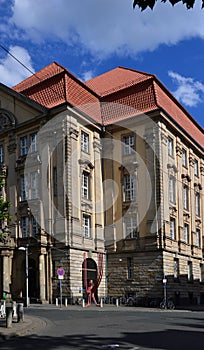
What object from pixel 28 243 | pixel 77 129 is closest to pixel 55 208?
pixel 28 243

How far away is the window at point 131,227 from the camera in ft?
138

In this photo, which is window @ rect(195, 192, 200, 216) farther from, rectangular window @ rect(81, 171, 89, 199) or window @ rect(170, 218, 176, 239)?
rectangular window @ rect(81, 171, 89, 199)

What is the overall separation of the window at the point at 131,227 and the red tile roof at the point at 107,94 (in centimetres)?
877

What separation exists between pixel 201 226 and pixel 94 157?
46.8 feet

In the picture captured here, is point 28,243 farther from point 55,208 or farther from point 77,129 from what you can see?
point 77,129

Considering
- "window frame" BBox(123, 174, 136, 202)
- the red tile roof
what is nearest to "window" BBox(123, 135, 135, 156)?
the red tile roof

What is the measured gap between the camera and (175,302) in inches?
1639

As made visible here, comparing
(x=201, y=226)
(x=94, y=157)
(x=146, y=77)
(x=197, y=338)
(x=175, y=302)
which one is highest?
(x=146, y=77)

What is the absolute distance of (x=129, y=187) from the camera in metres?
43.2

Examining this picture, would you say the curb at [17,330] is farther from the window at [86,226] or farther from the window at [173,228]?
the window at [173,228]

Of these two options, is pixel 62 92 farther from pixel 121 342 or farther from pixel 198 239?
pixel 121 342

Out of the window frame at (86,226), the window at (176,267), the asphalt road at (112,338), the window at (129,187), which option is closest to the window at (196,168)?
the window at (129,187)

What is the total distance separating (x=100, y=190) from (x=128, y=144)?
466 cm

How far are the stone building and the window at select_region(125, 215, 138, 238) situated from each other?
0.09 metres
